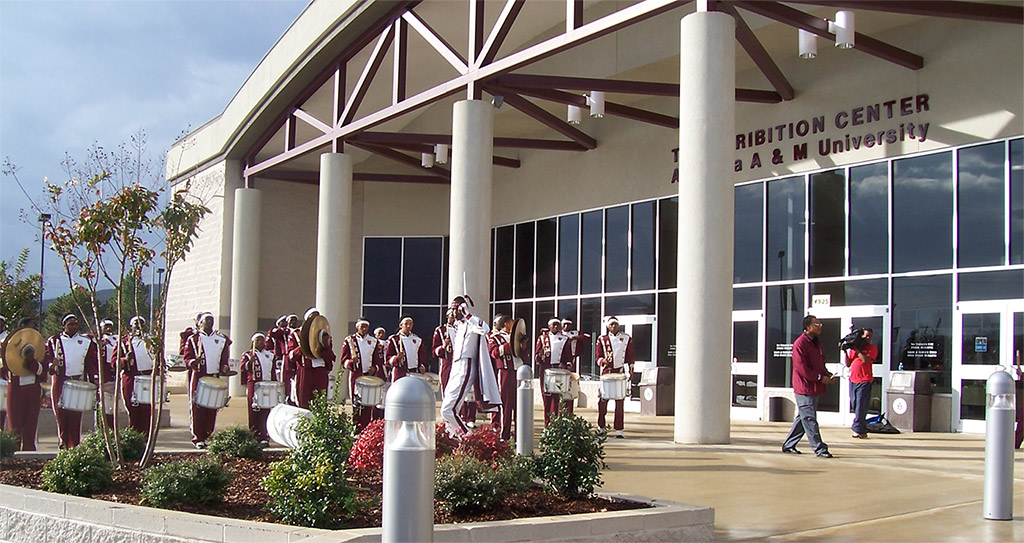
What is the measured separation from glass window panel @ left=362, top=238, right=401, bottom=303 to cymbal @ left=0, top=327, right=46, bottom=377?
68.4 feet

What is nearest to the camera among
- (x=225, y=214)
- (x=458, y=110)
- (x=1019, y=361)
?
(x=1019, y=361)

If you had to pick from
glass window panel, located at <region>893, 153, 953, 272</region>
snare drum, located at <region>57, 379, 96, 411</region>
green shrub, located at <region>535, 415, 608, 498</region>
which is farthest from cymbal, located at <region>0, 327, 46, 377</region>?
glass window panel, located at <region>893, 153, 953, 272</region>

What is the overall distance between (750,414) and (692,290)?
8836 mm

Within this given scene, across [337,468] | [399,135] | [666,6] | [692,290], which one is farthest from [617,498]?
[399,135]

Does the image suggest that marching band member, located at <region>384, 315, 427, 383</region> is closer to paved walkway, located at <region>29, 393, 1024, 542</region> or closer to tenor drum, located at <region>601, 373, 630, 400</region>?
Result: tenor drum, located at <region>601, 373, 630, 400</region>

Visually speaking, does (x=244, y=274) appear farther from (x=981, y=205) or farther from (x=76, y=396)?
(x=981, y=205)

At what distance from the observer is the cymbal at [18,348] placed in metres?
13.6

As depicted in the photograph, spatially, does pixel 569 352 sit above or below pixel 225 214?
below

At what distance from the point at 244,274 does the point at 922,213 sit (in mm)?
20034

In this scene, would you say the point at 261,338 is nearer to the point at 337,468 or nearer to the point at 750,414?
the point at 337,468

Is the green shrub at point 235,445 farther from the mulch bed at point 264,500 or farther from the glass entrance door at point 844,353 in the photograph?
the glass entrance door at point 844,353

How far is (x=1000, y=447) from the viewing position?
8336mm

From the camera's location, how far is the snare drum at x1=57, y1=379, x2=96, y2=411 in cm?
1316

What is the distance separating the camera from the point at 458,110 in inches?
818
